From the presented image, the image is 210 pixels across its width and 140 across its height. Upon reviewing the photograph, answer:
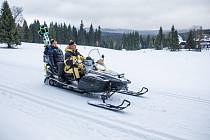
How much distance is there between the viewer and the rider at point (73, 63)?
32.0 feet

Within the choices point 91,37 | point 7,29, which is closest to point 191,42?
point 91,37

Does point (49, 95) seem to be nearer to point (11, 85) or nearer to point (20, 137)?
point (11, 85)

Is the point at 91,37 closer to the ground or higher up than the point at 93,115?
higher up

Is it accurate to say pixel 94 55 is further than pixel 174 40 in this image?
No

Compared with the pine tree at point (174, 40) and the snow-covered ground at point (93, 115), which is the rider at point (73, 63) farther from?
the pine tree at point (174, 40)

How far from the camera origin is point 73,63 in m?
9.89

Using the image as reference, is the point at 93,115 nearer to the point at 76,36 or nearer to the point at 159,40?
the point at 159,40

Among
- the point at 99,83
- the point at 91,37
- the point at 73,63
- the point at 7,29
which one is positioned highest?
the point at 91,37

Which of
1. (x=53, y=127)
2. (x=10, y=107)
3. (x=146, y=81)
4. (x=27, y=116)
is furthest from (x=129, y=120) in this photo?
(x=146, y=81)

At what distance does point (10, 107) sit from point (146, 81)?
7.01m

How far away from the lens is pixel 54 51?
1131 cm

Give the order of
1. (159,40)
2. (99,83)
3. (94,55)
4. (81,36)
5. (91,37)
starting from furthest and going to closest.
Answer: (91,37), (81,36), (159,40), (94,55), (99,83)

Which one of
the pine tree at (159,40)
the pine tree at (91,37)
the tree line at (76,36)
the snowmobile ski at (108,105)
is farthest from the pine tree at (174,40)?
the snowmobile ski at (108,105)

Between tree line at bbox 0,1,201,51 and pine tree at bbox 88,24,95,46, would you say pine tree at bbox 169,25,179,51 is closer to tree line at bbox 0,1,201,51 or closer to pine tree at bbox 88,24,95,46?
tree line at bbox 0,1,201,51
